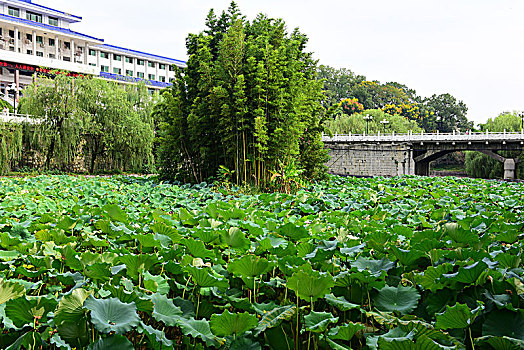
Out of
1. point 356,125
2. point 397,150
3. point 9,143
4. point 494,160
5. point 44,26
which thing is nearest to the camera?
point 9,143

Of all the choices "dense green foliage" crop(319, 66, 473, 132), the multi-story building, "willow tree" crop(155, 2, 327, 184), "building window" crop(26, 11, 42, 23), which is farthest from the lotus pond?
"dense green foliage" crop(319, 66, 473, 132)

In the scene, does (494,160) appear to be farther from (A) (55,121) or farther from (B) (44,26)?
(B) (44,26)

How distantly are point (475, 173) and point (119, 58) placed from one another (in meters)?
35.4

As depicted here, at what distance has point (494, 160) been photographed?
107 feet

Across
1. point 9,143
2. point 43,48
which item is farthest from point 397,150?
point 43,48

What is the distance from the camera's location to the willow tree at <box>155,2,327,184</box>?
29.3ft

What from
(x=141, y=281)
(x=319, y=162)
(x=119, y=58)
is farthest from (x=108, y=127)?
(x=119, y=58)

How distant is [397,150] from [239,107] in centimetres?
2487

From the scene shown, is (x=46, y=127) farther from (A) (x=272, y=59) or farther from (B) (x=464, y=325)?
(B) (x=464, y=325)

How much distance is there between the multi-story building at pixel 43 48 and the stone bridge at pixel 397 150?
14888 mm

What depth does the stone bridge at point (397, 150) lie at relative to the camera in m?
30.1

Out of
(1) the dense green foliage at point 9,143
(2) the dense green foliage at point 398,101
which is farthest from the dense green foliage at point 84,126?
(2) the dense green foliage at point 398,101

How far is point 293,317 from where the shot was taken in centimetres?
169

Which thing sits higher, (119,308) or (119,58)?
(119,58)
